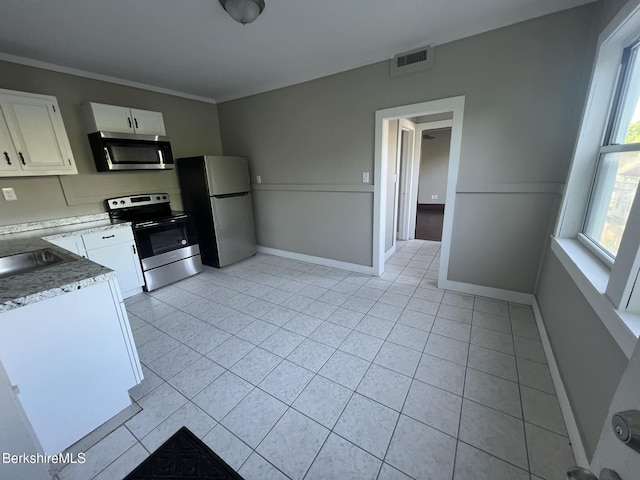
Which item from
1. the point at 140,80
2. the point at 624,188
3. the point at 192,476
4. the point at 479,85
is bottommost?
the point at 192,476

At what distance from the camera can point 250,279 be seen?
338 cm

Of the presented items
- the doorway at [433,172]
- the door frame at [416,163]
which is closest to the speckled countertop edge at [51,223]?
the door frame at [416,163]

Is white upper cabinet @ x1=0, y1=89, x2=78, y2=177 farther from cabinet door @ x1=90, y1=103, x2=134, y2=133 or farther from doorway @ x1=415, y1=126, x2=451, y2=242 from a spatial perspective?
doorway @ x1=415, y1=126, x2=451, y2=242

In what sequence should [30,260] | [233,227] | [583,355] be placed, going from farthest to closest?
[233,227] → [30,260] → [583,355]

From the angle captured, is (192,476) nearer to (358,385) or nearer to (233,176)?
(358,385)

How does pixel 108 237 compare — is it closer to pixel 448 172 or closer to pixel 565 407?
pixel 448 172

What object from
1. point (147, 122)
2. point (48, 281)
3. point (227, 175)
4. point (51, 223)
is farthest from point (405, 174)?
point (51, 223)

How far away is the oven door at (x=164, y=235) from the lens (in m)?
2.90

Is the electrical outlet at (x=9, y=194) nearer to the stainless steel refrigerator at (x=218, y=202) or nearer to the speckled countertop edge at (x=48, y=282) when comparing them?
the stainless steel refrigerator at (x=218, y=202)

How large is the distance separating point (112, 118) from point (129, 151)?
37cm

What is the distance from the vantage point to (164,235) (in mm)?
3119

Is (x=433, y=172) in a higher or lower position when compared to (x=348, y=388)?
higher

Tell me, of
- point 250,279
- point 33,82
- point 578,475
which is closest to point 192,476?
point 578,475

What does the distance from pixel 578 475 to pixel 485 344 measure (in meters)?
1.83
